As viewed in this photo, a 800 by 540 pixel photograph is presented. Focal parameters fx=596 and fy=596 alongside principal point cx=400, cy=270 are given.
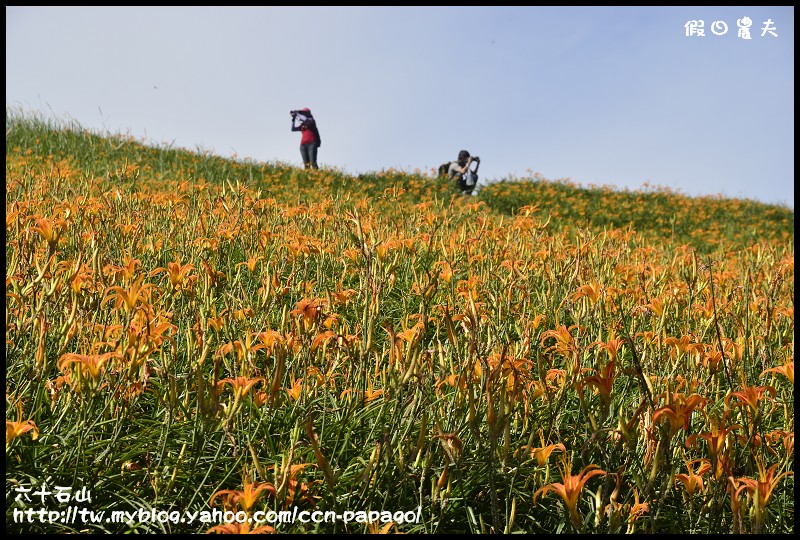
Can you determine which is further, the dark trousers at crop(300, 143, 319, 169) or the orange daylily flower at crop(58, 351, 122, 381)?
the dark trousers at crop(300, 143, 319, 169)

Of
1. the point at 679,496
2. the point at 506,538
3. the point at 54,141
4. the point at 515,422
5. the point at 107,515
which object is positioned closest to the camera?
the point at 506,538

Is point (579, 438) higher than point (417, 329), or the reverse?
point (417, 329)

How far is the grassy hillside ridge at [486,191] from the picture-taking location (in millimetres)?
9398

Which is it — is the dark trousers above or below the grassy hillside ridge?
above

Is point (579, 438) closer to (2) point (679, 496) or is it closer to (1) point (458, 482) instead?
(2) point (679, 496)

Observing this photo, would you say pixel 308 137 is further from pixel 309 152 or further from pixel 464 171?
pixel 464 171

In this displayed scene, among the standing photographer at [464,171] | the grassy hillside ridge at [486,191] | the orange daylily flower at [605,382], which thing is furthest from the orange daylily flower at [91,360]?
the standing photographer at [464,171]

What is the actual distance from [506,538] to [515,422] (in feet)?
1.58

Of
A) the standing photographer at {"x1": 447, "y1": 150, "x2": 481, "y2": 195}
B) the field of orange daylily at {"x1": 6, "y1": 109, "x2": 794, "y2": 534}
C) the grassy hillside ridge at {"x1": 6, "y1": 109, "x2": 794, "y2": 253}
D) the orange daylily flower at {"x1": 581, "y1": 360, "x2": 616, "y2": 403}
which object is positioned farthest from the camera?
the standing photographer at {"x1": 447, "y1": 150, "x2": 481, "y2": 195}

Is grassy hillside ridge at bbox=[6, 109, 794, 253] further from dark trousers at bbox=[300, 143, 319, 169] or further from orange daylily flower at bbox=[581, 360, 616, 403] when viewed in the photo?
orange daylily flower at bbox=[581, 360, 616, 403]

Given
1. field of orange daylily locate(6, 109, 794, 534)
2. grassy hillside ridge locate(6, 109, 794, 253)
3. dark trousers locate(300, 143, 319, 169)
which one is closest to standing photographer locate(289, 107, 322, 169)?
dark trousers locate(300, 143, 319, 169)

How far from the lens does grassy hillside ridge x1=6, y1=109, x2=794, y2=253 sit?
30.8 ft

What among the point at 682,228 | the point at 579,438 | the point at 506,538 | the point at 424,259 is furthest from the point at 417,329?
the point at 682,228

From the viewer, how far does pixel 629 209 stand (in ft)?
43.0
